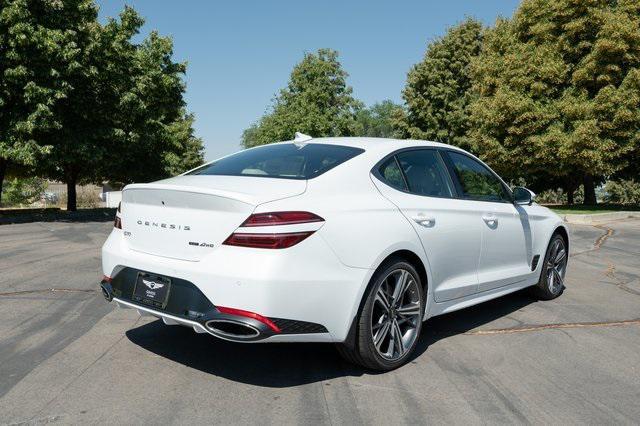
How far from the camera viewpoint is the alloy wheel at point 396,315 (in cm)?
385

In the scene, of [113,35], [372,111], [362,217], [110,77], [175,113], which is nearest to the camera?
[362,217]

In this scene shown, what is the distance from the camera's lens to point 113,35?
77.8 ft

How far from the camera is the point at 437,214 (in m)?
4.31

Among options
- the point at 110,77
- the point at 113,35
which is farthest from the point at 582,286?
the point at 113,35

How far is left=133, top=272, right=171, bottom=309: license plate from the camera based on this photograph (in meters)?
3.54

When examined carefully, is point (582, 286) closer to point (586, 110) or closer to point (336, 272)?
point (336, 272)

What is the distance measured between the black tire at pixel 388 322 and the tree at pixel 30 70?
1689 cm

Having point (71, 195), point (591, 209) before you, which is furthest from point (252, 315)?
point (71, 195)

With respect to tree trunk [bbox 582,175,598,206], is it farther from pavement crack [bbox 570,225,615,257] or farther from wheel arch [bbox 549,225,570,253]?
wheel arch [bbox 549,225,570,253]

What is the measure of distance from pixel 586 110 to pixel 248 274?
74.6 feet

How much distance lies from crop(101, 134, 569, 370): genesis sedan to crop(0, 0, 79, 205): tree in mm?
15886

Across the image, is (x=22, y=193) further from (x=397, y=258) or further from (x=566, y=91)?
(x=397, y=258)

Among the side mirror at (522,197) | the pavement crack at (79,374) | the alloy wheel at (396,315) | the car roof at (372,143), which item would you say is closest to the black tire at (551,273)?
the side mirror at (522,197)

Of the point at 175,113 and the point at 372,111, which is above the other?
the point at 372,111
